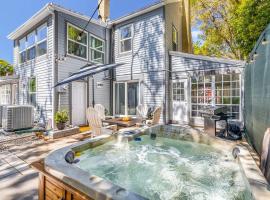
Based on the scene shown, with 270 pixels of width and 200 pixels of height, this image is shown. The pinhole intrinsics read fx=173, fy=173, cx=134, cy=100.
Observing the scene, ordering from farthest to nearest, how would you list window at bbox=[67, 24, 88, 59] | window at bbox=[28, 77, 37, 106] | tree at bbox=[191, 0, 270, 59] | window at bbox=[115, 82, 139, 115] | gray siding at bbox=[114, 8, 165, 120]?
tree at bbox=[191, 0, 270, 59], window at bbox=[115, 82, 139, 115], window at bbox=[28, 77, 37, 106], gray siding at bbox=[114, 8, 165, 120], window at bbox=[67, 24, 88, 59]

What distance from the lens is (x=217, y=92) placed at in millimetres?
7301

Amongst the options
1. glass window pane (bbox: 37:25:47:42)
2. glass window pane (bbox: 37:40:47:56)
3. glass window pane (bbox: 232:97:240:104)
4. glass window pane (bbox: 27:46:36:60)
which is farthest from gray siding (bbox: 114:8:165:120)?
glass window pane (bbox: 27:46:36:60)

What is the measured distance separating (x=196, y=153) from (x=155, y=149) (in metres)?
1.03

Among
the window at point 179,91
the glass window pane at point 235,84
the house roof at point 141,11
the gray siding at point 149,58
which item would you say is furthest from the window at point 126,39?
the glass window pane at point 235,84

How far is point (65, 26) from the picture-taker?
7.45 m

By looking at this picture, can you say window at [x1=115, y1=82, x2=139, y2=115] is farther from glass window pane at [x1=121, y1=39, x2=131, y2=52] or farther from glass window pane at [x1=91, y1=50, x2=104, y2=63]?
glass window pane at [x1=121, y1=39, x2=131, y2=52]

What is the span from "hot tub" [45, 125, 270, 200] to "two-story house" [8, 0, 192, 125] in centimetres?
347

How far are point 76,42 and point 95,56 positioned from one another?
4.39 ft

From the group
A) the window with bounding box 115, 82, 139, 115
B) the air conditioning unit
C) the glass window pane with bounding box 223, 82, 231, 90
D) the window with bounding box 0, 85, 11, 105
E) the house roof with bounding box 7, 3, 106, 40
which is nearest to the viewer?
the air conditioning unit

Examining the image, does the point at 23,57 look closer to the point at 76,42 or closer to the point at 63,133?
the point at 76,42

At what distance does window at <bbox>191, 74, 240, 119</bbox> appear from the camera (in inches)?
274

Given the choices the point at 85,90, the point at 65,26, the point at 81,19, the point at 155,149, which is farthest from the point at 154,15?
the point at 155,149

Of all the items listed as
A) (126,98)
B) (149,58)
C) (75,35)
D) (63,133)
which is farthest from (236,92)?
(75,35)

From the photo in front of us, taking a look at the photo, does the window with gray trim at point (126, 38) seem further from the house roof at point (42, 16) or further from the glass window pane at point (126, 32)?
the house roof at point (42, 16)
